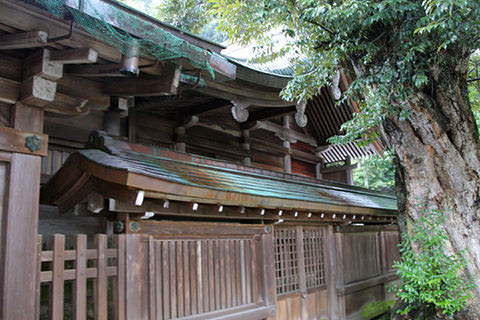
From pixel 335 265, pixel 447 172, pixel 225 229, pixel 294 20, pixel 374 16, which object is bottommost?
pixel 335 265

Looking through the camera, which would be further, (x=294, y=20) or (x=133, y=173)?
(x=294, y=20)

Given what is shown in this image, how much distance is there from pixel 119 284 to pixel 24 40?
99.3 inches

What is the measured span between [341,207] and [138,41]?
4.80m

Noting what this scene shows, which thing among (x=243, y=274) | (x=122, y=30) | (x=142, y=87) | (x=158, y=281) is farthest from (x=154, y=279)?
(x=122, y=30)

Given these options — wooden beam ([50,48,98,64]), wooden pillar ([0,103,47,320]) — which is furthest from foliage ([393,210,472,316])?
wooden beam ([50,48,98,64])

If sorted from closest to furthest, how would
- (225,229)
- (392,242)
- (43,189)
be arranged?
(43,189), (225,229), (392,242)

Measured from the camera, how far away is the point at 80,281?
3697 mm

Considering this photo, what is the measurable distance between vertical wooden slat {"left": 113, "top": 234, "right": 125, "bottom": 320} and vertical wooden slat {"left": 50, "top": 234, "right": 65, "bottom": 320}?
580 millimetres

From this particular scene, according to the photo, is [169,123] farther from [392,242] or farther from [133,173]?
[392,242]

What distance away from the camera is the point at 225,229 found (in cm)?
527

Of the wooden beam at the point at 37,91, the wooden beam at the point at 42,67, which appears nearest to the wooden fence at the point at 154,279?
the wooden beam at the point at 37,91

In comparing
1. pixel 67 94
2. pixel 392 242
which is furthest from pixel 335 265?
pixel 67 94

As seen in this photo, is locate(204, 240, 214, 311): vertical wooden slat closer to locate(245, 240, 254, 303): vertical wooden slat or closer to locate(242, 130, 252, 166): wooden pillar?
locate(245, 240, 254, 303): vertical wooden slat

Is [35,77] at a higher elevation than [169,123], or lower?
lower
